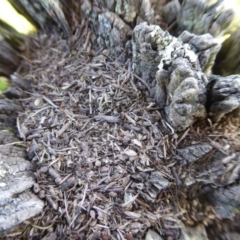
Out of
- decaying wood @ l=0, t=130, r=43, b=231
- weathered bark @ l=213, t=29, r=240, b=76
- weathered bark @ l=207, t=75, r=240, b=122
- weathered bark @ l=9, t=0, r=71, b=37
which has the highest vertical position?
weathered bark @ l=9, t=0, r=71, b=37

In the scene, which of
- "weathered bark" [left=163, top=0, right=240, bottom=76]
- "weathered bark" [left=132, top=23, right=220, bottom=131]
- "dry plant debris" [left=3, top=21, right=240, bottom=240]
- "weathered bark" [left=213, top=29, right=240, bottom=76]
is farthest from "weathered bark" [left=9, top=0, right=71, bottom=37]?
"weathered bark" [left=213, top=29, right=240, bottom=76]

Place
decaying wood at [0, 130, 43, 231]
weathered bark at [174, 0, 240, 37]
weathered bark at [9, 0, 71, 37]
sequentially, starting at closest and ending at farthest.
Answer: decaying wood at [0, 130, 43, 231] → weathered bark at [174, 0, 240, 37] → weathered bark at [9, 0, 71, 37]

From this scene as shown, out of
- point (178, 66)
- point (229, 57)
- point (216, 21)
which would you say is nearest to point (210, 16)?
point (216, 21)

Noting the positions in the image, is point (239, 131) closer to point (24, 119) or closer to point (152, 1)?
point (152, 1)

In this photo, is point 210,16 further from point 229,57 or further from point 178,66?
point 178,66

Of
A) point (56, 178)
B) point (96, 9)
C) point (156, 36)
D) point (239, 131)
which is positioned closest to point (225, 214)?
point (239, 131)

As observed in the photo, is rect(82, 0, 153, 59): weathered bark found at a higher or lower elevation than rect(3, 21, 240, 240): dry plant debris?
higher

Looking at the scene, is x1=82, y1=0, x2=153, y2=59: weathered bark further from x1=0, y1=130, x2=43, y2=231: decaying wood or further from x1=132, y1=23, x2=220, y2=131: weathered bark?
x1=0, y1=130, x2=43, y2=231: decaying wood

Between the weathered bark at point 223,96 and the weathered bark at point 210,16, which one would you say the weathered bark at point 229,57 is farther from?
the weathered bark at point 223,96
